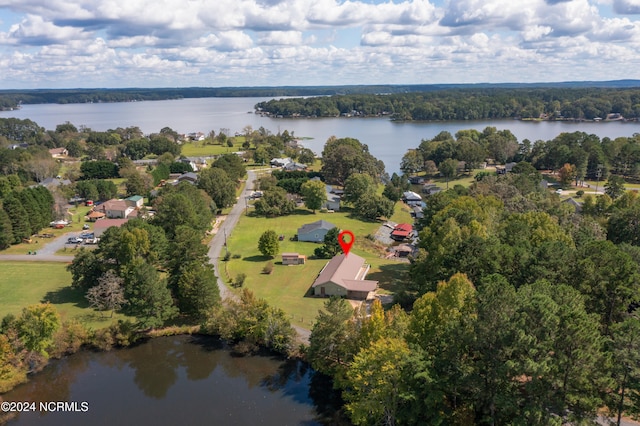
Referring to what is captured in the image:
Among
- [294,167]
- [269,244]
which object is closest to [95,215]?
[269,244]

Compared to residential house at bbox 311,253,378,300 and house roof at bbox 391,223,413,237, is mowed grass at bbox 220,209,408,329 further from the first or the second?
house roof at bbox 391,223,413,237

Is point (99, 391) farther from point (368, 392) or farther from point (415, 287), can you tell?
point (415, 287)

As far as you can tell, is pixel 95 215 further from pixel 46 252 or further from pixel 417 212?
pixel 417 212

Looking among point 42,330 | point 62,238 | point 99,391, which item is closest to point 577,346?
point 99,391

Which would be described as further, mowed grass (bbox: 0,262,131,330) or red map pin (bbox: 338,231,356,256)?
red map pin (bbox: 338,231,356,256)

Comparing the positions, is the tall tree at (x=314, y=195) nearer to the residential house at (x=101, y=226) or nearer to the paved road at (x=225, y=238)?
the paved road at (x=225, y=238)

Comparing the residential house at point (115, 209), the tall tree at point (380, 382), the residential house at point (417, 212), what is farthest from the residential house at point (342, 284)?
the residential house at point (115, 209)

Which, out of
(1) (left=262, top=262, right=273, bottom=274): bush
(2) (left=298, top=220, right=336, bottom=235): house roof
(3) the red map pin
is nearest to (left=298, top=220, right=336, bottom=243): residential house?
(2) (left=298, top=220, right=336, bottom=235): house roof
